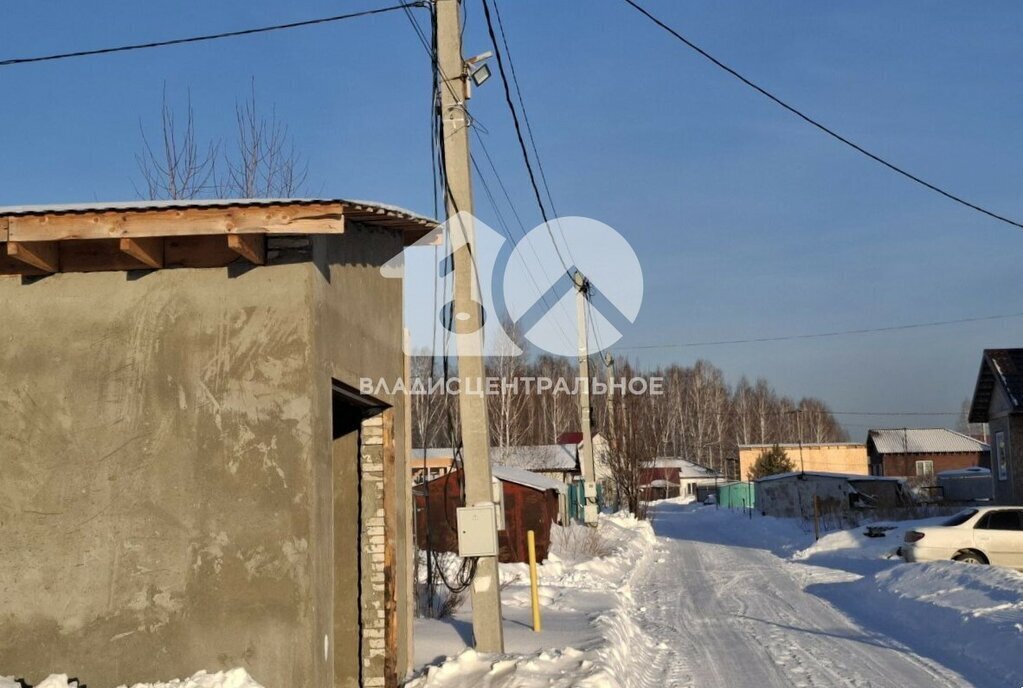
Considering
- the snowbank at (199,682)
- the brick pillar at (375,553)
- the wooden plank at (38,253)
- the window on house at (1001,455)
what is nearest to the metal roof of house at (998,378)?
the window on house at (1001,455)

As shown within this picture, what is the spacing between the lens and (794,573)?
23.4 meters

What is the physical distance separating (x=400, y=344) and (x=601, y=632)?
4.21m

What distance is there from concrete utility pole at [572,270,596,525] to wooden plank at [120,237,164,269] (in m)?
21.5

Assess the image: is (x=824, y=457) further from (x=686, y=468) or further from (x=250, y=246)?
(x=250, y=246)

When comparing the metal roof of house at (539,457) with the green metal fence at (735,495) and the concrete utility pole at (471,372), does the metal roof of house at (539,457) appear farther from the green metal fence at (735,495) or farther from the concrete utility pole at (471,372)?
the concrete utility pole at (471,372)

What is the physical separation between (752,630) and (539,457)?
42.2 meters

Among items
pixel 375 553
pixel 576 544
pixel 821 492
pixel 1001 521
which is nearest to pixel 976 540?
pixel 1001 521

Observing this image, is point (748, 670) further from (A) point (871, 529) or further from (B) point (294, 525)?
(A) point (871, 529)

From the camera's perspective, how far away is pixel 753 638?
13.5 m

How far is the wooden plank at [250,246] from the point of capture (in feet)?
24.6

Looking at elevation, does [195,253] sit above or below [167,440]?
above

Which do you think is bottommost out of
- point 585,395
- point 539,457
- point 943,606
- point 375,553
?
point 943,606

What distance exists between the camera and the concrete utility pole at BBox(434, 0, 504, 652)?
33.8ft

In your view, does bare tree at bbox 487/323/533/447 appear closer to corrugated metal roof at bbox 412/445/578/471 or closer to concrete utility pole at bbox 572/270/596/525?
corrugated metal roof at bbox 412/445/578/471
